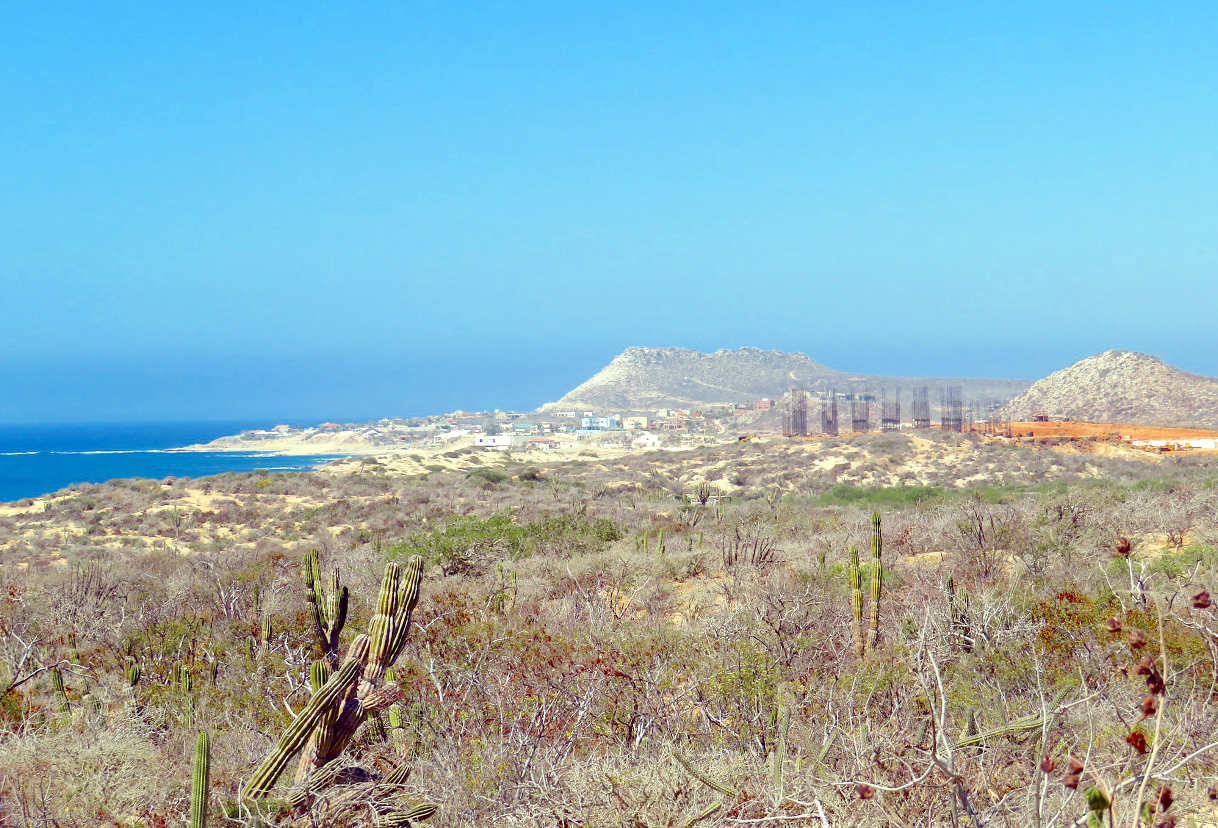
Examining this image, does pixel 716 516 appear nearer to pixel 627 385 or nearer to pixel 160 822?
pixel 160 822

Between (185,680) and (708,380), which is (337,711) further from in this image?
(708,380)

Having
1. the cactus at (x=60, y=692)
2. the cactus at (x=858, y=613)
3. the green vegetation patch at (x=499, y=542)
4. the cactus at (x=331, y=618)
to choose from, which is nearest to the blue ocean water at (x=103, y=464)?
the green vegetation patch at (x=499, y=542)

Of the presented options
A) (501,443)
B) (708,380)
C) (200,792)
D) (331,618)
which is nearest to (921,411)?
(501,443)

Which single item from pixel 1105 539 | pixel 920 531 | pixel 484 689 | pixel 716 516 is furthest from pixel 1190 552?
pixel 716 516

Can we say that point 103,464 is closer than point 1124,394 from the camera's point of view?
No

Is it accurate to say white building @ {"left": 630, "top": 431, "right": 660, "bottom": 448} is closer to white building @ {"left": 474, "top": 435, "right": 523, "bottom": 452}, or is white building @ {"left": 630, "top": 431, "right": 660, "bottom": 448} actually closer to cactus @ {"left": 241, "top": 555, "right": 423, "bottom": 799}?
white building @ {"left": 474, "top": 435, "right": 523, "bottom": 452}

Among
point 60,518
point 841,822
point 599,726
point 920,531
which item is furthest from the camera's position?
point 60,518

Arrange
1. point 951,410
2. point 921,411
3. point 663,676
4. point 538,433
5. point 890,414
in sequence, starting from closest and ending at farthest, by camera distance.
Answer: point 663,676 < point 951,410 < point 921,411 < point 890,414 < point 538,433
